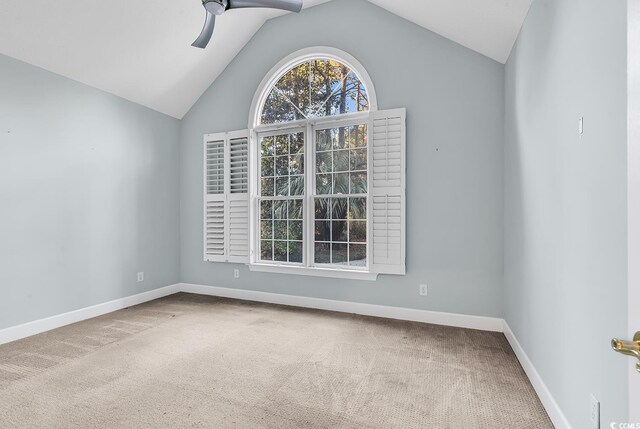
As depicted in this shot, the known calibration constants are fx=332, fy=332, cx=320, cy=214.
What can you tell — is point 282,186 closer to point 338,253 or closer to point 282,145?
point 282,145

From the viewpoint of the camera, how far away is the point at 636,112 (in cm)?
83

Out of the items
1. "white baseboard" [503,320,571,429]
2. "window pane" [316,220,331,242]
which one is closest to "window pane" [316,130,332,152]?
"window pane" [316,220,331,242]

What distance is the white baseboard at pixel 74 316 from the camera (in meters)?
3.02

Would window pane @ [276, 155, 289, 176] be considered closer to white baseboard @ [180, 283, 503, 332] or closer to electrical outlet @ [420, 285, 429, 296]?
white baseboard @ [180, 283, 503, 332]

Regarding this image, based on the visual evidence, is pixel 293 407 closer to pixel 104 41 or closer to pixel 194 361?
pixel 194 361

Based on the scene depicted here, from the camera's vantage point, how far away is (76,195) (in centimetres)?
355

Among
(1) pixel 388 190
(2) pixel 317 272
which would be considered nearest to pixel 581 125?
(1) pixel 388 190

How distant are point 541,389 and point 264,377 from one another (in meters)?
1.78

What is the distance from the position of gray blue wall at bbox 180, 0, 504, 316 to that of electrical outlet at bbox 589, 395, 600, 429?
1921 mm

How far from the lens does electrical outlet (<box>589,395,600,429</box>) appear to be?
136 centimetres

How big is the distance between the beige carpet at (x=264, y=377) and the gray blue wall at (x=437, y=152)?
1.27ft

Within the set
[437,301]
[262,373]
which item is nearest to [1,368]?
[262,373]

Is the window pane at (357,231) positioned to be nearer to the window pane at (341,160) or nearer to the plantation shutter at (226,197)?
the window pane at (341,160)

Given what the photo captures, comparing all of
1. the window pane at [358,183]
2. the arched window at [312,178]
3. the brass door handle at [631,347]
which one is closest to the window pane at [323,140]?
the arched window at [312,178]
